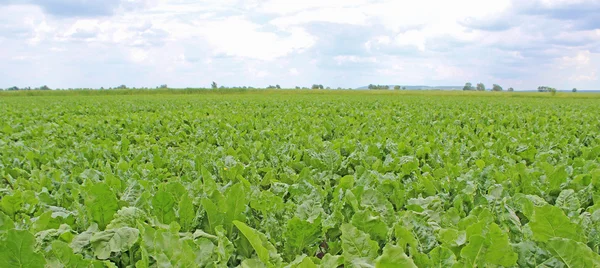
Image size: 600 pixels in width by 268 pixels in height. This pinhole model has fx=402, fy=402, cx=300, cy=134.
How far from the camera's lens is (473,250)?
1.77m

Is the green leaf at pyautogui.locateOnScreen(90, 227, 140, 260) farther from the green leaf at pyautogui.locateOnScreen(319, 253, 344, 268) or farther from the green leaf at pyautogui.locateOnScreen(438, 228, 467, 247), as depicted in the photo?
the green leaf at pyautogui.locateOnScreen(438, 228, 467, 247)

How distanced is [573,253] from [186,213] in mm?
1962

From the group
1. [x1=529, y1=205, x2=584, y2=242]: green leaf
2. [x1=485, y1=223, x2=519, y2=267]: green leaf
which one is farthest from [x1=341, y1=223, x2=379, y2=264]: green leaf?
[x1=529, y1=205, x2=584, y2=242]: green leaf

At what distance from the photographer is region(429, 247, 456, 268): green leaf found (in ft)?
5.79

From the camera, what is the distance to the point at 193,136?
26.1 ft

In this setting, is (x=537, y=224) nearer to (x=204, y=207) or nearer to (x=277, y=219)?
(x=277, y=219)

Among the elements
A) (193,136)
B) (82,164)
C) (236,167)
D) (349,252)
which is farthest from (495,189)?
(193,136)

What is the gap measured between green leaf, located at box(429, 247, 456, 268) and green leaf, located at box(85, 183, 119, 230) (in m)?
1.76

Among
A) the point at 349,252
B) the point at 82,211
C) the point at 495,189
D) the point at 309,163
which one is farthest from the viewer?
the point at 309,163

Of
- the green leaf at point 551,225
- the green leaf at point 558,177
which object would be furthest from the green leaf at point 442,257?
the green leaf at point 558,177

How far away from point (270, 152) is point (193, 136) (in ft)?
10.5

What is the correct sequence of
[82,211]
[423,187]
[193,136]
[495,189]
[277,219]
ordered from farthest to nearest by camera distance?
[193,136], [423,187], [495,189], [277,219], [82,211]

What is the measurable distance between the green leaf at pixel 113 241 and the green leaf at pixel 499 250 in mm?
1688

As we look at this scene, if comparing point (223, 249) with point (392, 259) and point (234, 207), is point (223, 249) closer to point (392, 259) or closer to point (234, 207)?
point (234, 207)
